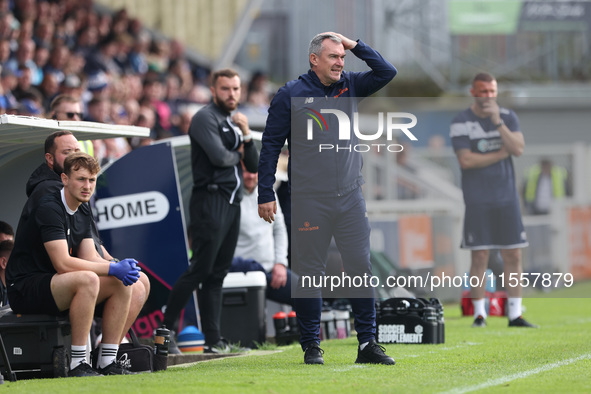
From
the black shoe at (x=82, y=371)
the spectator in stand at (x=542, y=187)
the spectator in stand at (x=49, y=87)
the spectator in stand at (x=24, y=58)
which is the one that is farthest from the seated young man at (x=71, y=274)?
the spectator in stand at (x=542, y=187)

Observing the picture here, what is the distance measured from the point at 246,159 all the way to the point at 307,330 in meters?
2.12

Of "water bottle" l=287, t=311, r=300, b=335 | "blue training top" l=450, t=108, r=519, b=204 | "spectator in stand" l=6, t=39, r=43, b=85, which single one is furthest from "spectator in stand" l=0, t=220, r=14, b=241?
"spectator in stand" l=6, t=39, r=43, b=85

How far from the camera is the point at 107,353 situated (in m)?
6.84

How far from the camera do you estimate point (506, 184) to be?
35.5 feet

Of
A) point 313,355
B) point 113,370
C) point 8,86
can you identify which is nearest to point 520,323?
point 313,355

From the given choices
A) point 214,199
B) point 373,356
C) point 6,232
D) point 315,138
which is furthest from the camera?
point 214,199

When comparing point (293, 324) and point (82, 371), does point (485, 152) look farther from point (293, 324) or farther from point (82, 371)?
point (82, 371)

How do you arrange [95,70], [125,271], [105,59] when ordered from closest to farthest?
[125,271] < [95,70] < [105,59]

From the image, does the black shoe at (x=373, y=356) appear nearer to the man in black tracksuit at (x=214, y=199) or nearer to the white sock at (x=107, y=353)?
the white sock at (x=107, y=353)

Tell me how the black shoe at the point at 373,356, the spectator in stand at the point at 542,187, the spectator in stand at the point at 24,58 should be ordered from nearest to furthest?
the black shoe at the point at 373,356 < the spectator in stand at the point at 24,58 < the spectator in stand at the point at 542,187

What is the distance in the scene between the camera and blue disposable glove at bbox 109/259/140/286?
6.69 meters

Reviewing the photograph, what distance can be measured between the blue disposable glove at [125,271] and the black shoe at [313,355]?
4.23 ft

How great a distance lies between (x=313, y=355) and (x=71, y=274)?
1.71 metres

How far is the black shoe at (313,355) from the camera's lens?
23.4ft
